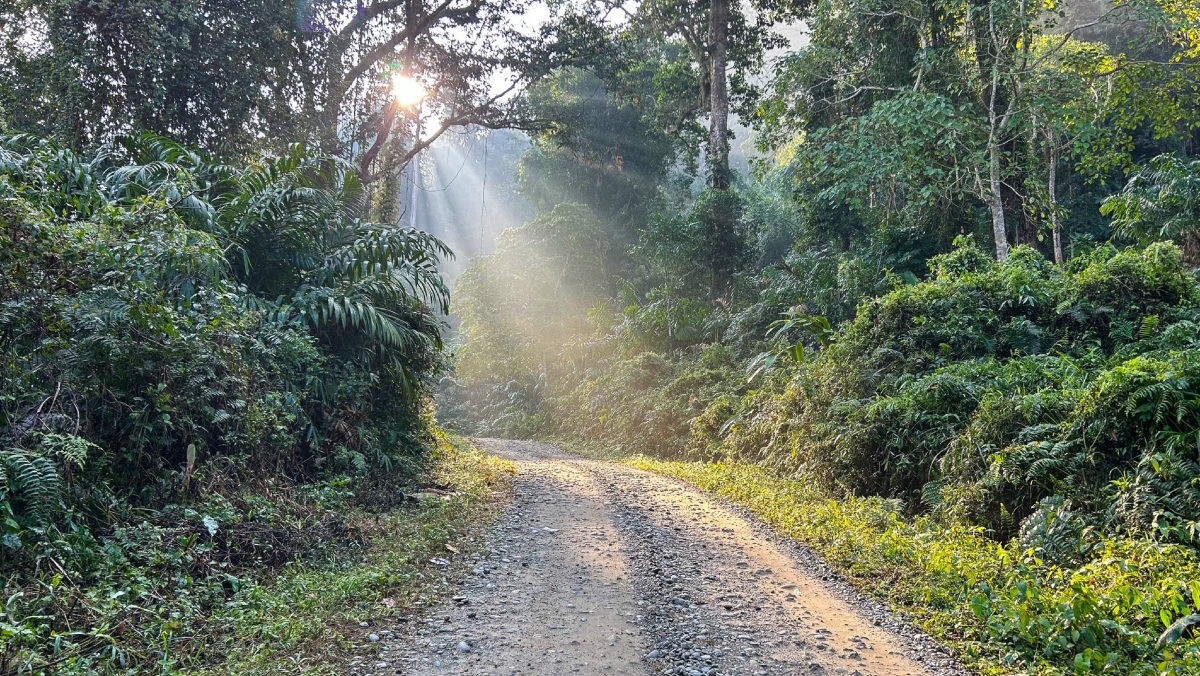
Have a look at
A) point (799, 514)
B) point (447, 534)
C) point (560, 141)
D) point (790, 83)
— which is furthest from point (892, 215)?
point (447, 534)

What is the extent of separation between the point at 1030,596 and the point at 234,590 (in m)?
5.15

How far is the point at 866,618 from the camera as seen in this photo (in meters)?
4.75

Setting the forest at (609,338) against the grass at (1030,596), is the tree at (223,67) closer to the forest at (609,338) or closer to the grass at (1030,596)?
the forest at (609,338)

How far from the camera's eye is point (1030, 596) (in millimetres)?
4410

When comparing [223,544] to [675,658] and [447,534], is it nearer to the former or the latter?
[447,534]

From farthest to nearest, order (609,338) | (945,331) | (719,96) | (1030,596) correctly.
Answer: (609,338) → (719,96) → (945,331) → (1030,596)

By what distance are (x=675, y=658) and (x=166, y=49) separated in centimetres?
1101

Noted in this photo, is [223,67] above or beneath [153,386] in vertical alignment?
above

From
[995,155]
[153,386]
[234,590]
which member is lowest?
[234,590]

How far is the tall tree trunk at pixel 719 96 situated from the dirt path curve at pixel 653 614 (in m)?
13.5

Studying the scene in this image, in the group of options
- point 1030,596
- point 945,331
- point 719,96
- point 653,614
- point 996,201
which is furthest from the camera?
point 719,96

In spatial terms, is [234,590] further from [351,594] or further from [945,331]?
[945,331]

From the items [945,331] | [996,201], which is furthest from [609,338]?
[945,331]

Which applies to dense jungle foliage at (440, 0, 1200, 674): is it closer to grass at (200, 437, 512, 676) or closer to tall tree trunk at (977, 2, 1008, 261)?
tall tree trunk at (977, 2, 1008, 261)
